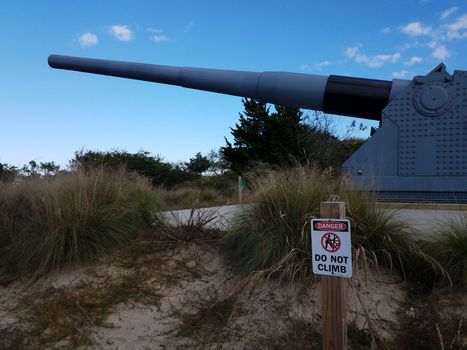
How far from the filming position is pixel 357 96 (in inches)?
269

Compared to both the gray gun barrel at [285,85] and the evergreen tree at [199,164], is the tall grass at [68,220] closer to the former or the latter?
the gray gun barrel at [285,85]

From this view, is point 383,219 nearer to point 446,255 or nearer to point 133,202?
point 446,255

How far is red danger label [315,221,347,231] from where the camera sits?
2.99 m

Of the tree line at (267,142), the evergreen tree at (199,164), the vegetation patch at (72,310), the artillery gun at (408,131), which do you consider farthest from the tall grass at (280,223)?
the evergreen tree at (199,164)

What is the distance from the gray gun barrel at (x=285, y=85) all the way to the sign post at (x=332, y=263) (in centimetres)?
406

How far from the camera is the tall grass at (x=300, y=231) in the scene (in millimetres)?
4574

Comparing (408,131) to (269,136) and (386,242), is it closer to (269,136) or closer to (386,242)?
(386,242)

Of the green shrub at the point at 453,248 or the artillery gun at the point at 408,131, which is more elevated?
the artillery gun at the point at 408,131

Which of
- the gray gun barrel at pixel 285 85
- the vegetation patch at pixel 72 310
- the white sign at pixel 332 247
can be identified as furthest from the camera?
the gray gun barrel at pixel 285 85

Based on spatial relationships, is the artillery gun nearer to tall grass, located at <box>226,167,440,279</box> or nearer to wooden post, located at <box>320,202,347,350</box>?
tall grass, located at <box>226,167,440,279</box>

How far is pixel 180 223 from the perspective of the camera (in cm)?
620

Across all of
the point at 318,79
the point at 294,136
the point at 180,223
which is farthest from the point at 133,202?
the point at 294,136

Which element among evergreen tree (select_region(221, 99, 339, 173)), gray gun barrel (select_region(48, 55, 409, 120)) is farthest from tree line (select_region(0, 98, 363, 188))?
gray gun barrel (select_region(48, 55, 409, 120))

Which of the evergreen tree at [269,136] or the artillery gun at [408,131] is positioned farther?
the evergreen tree at [269,136]
